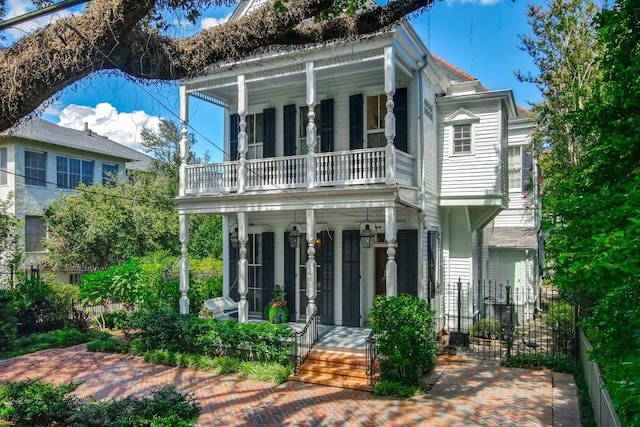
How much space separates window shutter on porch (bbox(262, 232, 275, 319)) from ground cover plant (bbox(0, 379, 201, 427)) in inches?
274

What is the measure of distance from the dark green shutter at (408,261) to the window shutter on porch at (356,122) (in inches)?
109

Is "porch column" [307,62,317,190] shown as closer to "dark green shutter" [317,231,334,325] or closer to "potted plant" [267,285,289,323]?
"dark green shutter" [317,231,334,325]

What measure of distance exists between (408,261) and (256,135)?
6.23 m

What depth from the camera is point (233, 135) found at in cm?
1424

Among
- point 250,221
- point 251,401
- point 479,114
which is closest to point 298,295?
point 250,221

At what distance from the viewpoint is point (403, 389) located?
8297mm

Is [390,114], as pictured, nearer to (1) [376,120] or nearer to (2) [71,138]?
(1) [376,120]

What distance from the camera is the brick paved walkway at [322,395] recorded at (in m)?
7.18

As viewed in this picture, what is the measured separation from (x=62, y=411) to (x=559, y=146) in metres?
14.4

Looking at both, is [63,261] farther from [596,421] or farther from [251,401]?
[596,421]

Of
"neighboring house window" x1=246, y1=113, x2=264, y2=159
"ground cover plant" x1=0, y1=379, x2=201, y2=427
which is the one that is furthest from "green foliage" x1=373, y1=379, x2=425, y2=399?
"neighboring house window" x1=246, y1=113, x2=264, y2=159

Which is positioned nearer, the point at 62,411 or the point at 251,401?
the point at 62,411

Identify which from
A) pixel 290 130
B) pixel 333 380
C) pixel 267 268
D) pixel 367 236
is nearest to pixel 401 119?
pixel 367 236

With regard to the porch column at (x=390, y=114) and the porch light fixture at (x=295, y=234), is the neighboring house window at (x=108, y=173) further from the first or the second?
the porch column at (x=390, y=114)
